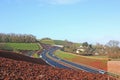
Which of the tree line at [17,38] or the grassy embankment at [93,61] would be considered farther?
the tree line at [17,38]

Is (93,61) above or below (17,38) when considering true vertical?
below

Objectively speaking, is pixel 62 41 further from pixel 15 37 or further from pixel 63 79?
pixel 63 79

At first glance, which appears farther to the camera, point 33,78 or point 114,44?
point 114,44

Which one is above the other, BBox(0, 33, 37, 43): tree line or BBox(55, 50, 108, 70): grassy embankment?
BBox(0, 33, 37, 43): tree line

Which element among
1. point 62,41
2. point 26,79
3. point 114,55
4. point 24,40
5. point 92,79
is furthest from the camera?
point 62,41

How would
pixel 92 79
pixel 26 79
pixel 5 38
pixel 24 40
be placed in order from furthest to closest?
pixel 24 40 < pixel 5 38 < pixel 92 79 < pixel 26 79

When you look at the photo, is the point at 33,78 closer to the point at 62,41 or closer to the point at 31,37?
the point at 31,37

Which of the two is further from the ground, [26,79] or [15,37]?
[15,37]

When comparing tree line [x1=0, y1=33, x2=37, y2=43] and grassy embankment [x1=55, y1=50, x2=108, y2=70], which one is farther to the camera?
tree line [x1=0, y1=33, x2=37, y2=43]

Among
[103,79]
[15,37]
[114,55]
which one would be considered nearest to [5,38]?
[15,37]

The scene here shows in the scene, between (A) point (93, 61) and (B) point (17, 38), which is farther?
(B) point (17, 38)

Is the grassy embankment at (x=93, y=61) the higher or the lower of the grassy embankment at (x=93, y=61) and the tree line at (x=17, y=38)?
the lower

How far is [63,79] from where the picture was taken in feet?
34.3

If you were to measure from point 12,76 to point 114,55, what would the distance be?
5983 cm
